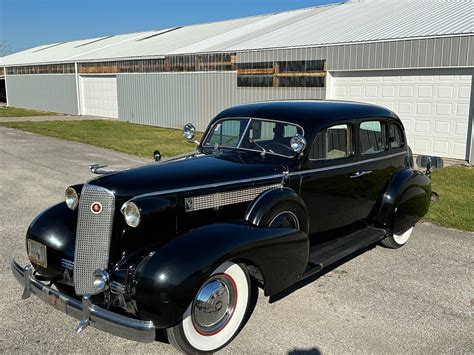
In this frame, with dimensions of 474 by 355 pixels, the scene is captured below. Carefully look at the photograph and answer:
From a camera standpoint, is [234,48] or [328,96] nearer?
[328,96]

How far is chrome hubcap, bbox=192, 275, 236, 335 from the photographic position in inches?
137

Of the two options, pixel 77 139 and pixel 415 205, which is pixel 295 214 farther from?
pixel 77 139

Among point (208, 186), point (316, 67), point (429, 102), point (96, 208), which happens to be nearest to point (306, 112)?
point (208, 186)

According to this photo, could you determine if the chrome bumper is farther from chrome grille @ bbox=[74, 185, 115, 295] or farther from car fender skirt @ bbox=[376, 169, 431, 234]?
car fender skirt @ bbox=[376, 169, 431, 234]

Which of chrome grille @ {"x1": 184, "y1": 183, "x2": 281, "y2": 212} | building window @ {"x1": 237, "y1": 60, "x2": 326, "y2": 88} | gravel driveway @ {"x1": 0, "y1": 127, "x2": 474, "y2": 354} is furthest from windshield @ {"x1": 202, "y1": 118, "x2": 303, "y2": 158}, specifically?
building window @ {"x1": 237, "y1": 60, "x2": 326, "y2": 88}

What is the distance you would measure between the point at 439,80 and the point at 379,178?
24.6 ft

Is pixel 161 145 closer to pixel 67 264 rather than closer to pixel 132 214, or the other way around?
pixel 67 264

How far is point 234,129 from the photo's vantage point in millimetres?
5168

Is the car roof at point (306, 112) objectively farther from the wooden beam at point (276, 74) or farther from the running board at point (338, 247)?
the wooden beam at point (276, 74)

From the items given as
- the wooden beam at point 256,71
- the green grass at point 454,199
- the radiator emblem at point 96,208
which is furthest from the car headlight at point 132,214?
the wooden beam at point 256,71

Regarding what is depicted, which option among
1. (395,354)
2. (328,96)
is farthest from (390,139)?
(328,96)

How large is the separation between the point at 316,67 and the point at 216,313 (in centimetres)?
1190

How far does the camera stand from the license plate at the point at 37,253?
3.95m

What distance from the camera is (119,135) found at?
17.9 m
